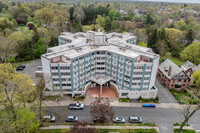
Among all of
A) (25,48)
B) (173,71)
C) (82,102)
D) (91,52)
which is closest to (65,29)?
(25,48)

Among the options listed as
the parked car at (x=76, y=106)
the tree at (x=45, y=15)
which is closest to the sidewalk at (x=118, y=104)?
the parked car at (x=76, y=106)

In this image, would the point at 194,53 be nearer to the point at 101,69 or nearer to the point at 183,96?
the point at 183,96

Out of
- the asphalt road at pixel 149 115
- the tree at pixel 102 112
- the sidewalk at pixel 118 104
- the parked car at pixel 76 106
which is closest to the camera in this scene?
the tree at pixel 102 112

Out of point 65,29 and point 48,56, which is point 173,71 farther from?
point 65,29

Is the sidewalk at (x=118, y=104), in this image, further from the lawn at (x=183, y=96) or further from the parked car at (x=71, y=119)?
the parked car at (x=71, y=119)

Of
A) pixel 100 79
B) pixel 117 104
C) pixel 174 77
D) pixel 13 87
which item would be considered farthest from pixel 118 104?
pixel 13 87

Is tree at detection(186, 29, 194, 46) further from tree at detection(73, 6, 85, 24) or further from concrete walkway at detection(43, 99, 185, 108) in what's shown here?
tree at detection(73, 6, 85, 24)

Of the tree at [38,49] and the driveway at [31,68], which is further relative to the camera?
the tree at [38,49]

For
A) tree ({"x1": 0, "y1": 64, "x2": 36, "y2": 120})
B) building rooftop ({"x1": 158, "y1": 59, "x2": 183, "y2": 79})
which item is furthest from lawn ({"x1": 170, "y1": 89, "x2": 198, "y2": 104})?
tree ({"x1": 0, "y1": 64, "x2": 36, "y2": 120})
